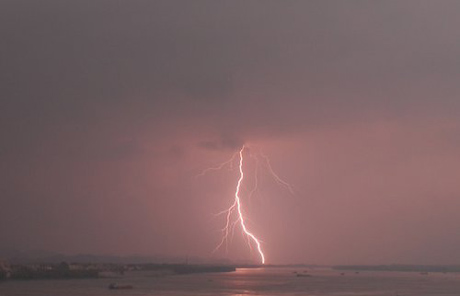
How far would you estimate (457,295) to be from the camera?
50281 mm

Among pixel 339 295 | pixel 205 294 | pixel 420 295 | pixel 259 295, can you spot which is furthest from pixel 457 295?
pixel 205 294

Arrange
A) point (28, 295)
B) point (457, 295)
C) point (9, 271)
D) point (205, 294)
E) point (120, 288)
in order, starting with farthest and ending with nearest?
point (9, 271) < point (120, 288) < point (457, 295) < point (205, 294) < point (28, 295)

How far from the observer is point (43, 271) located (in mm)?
85250

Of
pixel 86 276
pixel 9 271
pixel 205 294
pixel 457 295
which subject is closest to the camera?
pixel 205 294

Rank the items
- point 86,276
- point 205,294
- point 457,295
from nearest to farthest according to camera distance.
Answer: point 205,294 < point 457,295 < point 86,276

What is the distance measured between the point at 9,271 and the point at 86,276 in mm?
12673

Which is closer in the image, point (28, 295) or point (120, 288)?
point (28, 295)

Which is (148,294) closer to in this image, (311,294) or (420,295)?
(311,294)

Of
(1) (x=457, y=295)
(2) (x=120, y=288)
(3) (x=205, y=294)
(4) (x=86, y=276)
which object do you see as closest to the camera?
(3) (x=205, y=294)

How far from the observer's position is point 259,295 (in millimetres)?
45438

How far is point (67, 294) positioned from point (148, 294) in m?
5.99

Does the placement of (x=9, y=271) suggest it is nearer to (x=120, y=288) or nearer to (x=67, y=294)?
(x=120, y=288)

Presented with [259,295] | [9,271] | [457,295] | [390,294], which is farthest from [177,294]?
[9,271]

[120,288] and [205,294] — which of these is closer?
[205,294]
